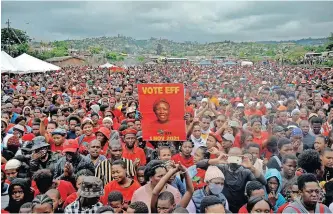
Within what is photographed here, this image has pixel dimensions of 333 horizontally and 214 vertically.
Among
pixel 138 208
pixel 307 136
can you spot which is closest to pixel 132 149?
pixel 138 208

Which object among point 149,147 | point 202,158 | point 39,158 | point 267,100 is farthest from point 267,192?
point 267,100

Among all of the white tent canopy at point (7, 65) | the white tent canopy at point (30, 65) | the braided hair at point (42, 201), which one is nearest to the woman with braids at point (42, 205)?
the braided hair at point (42, 201)

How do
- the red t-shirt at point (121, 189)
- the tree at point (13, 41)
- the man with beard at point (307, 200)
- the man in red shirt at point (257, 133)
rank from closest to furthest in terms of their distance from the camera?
1. the man with beard at point (307, 200)
2. the red t-shirt at point (121, 189)
3. the man in red shirt at point (257, 133)
4. the tree at point (13, 41)

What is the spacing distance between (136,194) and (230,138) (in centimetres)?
215

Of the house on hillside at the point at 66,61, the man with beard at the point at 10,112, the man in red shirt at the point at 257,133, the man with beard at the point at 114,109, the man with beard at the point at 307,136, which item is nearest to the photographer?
the man with beard at the point at 307,136

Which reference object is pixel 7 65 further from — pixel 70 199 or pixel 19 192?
pixel 70 199

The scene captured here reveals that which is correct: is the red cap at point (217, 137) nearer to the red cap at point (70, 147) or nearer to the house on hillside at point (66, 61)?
the red cap at point (70, 147)

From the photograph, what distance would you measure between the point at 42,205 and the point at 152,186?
3.31ft

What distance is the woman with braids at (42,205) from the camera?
11.5 feet

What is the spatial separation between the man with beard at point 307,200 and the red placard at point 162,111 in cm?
194

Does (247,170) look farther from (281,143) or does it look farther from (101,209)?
(101,209)

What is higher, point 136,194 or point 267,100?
point 267,100

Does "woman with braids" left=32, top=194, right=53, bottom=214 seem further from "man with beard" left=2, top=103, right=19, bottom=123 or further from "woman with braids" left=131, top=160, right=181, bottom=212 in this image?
"man with beard" left=2, top=103, right=19, bottom=123

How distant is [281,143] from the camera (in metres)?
5.25
